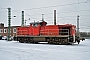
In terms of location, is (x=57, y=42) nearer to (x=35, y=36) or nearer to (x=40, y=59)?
(x=35, y=36)

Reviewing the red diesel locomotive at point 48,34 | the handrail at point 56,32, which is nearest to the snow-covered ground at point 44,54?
the red diesel locomotive at point 48,34

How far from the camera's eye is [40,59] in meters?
7.75

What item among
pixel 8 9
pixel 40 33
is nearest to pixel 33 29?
pixel 40 33

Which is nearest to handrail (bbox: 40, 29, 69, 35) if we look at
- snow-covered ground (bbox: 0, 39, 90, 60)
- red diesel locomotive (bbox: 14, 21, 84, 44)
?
red diesel locomotive (bbox: 14, 21, 84, 44)

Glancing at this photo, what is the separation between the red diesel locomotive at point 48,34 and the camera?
756 inches

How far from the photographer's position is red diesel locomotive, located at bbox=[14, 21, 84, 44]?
19.2m

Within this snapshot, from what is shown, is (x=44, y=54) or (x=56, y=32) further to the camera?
(x=56, y=32)

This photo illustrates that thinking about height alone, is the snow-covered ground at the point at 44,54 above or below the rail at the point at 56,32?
below

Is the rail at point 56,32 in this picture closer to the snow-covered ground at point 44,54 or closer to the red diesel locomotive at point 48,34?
the red diesel locomotive at point 48,34

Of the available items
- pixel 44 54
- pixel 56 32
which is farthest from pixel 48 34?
pixel 44 54

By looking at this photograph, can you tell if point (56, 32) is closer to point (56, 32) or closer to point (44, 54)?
point (56, 32)

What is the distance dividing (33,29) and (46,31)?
2.20 meters

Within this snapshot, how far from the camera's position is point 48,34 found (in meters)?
20.9

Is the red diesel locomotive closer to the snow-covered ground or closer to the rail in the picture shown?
the rail
